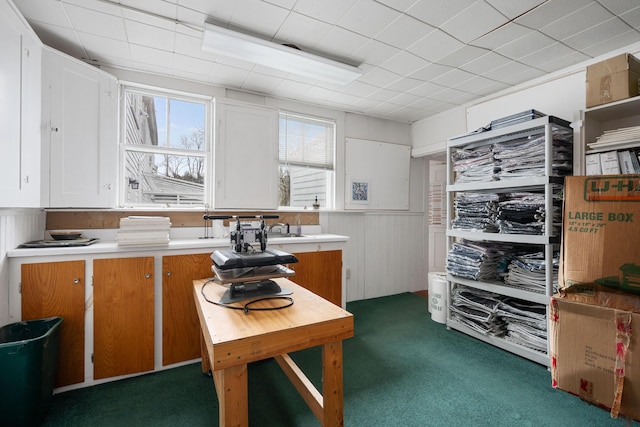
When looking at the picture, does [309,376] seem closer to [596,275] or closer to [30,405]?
[30,405]

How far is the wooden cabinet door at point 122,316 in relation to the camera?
2.24 metres

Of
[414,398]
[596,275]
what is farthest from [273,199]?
[596,275]

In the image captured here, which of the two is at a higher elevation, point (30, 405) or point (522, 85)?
point (522, 85)

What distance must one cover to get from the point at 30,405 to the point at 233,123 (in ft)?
9.20

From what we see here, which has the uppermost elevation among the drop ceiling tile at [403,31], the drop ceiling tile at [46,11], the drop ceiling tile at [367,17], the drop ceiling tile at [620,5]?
the drop ceiling tile at [403,31]

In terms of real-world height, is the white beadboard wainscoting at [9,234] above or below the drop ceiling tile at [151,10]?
below

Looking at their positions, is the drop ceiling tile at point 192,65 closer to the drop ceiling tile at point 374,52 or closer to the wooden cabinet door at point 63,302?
the drop ceiling tile at point 374,52

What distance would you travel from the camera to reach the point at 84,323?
220 centimetres

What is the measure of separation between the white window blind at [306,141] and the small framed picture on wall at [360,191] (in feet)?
1.47

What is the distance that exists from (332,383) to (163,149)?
2.84 metres

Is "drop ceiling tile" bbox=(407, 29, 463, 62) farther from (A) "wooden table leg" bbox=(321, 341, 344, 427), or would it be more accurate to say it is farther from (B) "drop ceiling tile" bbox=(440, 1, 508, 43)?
(A) "wooden table leg" bbox=(321, 341, 344, 427)

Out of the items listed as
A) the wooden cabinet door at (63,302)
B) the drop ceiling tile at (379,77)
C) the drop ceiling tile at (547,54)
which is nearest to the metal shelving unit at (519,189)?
the drop ceiling tile at (547,54)

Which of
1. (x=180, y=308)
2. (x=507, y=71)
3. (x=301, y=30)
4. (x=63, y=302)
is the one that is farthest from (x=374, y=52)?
(x=63, y=302)

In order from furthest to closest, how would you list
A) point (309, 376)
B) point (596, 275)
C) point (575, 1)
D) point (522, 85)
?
point (522, 85) → point (309, 376) → point (575, 1) → point (596, 275)
